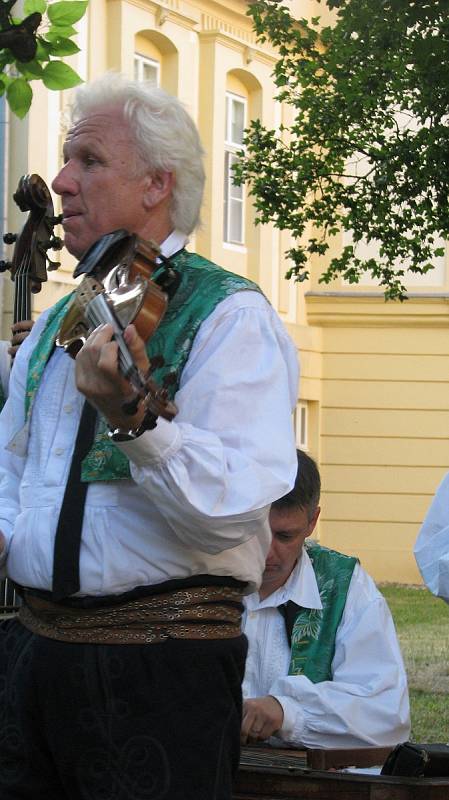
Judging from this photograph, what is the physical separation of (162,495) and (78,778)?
18.6 inches

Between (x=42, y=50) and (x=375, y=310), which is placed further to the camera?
(x=375, y=310)

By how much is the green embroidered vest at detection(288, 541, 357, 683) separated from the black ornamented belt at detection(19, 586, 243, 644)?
1645 mm

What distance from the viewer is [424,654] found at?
39.8 feet

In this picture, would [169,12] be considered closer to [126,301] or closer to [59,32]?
[59,32]

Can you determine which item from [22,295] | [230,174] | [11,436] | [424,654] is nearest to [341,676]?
[11,436]

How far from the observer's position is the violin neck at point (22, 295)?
16.3 feet

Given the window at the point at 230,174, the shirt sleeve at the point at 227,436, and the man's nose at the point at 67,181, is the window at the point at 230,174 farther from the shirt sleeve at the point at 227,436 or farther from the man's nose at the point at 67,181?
the shirt sleeve at the point at 227,436

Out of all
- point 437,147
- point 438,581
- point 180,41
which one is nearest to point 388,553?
point 180,41

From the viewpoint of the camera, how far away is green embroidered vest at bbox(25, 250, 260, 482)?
253 cm

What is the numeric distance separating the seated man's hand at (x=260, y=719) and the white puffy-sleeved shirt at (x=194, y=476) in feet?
4.35

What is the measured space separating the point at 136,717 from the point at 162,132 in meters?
1.01

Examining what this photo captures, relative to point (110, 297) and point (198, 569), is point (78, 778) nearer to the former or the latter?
point (198, 569)

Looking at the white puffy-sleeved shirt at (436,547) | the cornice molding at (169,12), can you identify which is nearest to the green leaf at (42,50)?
the white puffy-sleeved shirt at (436,547)

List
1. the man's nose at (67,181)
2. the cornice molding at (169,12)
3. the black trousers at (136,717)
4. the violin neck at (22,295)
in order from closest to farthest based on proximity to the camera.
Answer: the black trousers at (136,717) → the man's nose at (67,181) → the violin neck at (22,295) → the cornice molding at (169,12)
